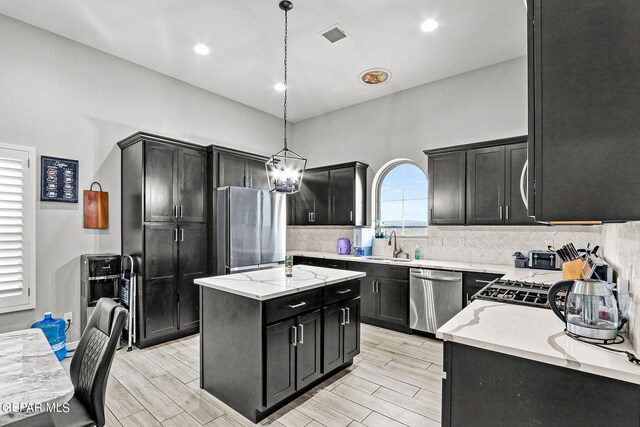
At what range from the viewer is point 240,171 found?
178 inches

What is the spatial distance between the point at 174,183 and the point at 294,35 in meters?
2.29

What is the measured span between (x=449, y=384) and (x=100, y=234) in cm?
401

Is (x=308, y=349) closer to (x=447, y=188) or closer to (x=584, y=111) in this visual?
(x=584, y=111)

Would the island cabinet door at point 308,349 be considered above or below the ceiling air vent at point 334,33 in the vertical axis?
below

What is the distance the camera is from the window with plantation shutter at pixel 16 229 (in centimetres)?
306

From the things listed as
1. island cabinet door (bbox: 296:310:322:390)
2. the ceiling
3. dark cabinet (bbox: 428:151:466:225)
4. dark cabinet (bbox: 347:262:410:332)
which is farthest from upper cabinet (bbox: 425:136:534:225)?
island cabinet door (bbox: 296:310:322:390)

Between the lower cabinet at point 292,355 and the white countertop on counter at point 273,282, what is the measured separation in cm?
25

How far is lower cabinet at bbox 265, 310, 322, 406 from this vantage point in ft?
7.35

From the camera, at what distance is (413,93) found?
4.76 meters

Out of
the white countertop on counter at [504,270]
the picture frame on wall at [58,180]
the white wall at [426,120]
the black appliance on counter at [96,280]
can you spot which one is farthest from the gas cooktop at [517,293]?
the picture frame on wall at [58,180]

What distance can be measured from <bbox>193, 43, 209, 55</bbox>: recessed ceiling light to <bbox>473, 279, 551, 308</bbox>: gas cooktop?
153 inches

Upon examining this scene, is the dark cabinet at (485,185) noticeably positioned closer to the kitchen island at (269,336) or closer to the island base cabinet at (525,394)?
the kitchen island at (269,336)

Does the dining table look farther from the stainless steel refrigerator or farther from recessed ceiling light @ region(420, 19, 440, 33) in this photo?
recessed ceiling light @ region(420, 19, 440, 33)

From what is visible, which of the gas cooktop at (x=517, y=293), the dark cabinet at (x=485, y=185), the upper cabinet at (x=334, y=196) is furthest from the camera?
the upper cabinet at (x=334, y=196)
